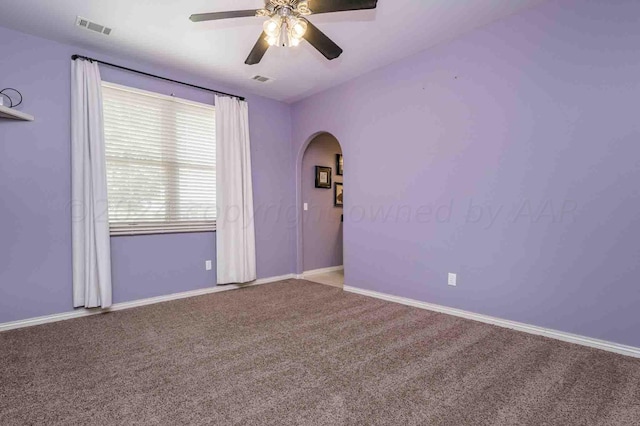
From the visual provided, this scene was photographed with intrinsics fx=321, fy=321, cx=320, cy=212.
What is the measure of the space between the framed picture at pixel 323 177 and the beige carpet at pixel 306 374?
2.46 meters

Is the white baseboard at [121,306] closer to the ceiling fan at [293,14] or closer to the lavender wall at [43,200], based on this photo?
the lavender wall at [43,200]

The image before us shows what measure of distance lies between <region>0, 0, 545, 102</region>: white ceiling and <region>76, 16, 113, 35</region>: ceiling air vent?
0.05m

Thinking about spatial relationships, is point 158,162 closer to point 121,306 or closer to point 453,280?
point 121,306

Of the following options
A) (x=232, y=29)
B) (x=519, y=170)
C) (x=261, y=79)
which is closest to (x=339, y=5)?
(x=232, y=29)

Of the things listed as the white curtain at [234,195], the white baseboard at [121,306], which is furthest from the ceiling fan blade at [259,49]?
the white baseboard at [121,306]

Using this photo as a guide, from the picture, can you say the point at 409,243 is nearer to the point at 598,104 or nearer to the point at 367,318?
the point at 367,318

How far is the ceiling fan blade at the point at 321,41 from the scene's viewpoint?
2.12m

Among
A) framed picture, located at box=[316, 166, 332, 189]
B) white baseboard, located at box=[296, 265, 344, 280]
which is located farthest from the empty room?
framed picture, located at box=[316, 166, 332, 189]

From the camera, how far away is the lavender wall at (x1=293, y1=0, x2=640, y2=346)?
2.19 metres

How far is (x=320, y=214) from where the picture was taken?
5035 mm

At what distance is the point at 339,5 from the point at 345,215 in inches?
97.6

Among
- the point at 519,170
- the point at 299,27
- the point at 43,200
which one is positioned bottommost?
the point at 43,200

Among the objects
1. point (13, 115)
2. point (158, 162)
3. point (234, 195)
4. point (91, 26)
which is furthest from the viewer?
point (234, 195)

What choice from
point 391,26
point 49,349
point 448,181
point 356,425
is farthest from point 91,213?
point 448,181
